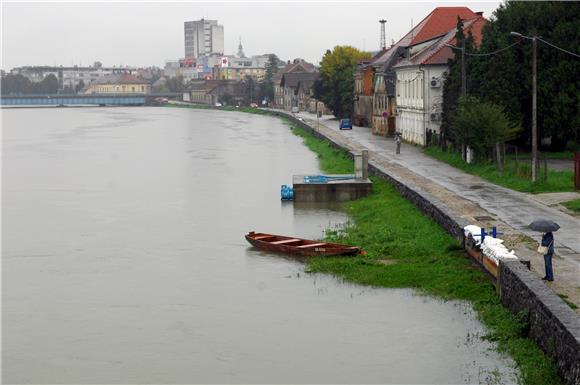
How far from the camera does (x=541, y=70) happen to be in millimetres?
41969

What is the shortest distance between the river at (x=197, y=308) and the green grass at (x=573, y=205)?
310 inches

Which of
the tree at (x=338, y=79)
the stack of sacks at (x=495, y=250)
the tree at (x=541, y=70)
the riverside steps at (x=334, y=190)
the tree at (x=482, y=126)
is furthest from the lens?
the tree at (x=338, y=79)

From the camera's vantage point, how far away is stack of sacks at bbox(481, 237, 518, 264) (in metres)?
20.1

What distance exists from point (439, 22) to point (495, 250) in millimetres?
46484

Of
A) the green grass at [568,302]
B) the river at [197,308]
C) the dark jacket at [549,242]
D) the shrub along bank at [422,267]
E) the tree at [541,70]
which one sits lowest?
the river at [197,308]

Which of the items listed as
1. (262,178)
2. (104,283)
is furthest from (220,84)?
(104,283)

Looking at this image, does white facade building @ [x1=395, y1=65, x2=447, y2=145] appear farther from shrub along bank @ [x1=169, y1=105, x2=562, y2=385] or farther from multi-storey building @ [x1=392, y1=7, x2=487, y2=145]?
shrub along bank @ [x1=169, y1=105, x2=562, y2=385]

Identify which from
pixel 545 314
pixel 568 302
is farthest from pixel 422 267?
pixel 545 314

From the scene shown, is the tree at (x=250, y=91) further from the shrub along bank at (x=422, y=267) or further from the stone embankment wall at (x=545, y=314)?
the stone embankment wall at (x=545, y=314)

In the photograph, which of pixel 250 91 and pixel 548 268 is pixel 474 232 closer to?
pixel 548 268

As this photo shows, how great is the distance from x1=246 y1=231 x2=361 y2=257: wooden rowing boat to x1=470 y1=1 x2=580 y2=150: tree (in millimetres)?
18240

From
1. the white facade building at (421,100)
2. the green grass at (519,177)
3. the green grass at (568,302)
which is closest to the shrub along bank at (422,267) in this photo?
the green grass at (568,302)

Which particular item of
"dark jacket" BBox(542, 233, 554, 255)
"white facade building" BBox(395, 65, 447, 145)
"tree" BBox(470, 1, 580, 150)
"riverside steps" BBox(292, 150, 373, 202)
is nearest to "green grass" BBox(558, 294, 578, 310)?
"dark jacket" BBox(542, 233, 554, 255)

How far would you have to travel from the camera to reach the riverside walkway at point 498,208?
67.6ft
